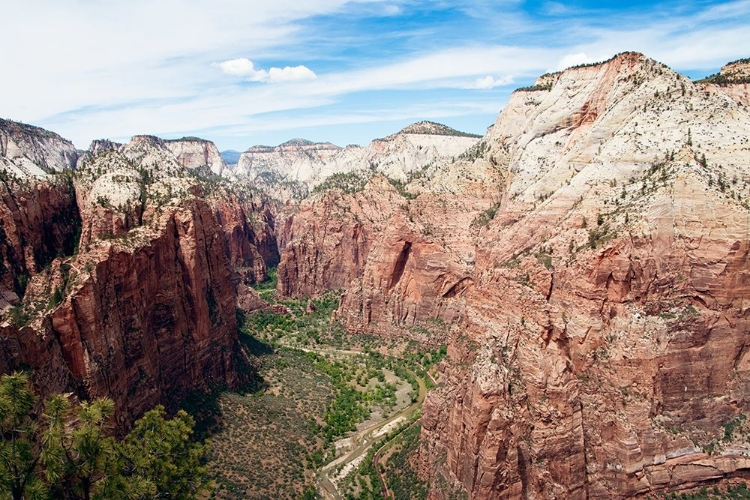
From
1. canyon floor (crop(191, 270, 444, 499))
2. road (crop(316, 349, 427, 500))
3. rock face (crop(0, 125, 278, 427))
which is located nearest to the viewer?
rock face (crop(0, 125, 278, 427))

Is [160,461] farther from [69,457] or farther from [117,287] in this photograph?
[117,287]

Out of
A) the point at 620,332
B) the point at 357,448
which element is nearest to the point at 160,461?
the point at 620,332

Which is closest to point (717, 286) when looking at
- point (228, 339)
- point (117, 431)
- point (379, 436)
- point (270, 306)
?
point (379, 436)

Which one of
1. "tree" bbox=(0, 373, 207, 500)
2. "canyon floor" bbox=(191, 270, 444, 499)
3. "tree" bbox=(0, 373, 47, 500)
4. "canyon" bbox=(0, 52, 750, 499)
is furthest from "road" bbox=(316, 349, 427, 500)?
"tree" bbox=(0, 373, 47, 500)

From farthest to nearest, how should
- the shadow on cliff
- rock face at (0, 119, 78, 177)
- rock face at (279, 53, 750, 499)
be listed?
rock face at (0, 119, 78, 177) < the shadow on cliff < rock face at (279, 53, 750, 499)

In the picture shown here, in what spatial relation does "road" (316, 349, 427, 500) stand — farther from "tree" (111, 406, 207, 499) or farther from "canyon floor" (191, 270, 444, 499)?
"tree" (111, 406, 207, 499)

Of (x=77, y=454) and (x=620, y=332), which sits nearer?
(x=77, y=454)

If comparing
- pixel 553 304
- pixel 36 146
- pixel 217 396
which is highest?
pixel 36 146
